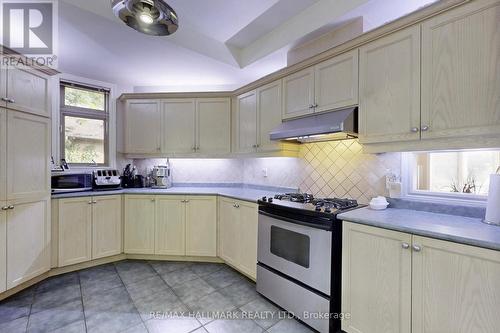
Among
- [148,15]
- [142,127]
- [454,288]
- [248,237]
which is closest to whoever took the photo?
[454,288]

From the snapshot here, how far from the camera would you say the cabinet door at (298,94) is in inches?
83.7

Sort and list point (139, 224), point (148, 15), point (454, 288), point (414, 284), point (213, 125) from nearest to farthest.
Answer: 1. point (454, 288)
2. point (414, 284)
3. point (148, 15)
4. point (139, 224)
5. point (213, 125)

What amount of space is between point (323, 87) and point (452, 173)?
117cm

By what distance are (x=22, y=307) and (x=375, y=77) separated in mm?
3354

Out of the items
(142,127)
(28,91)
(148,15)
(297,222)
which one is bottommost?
(297,222)

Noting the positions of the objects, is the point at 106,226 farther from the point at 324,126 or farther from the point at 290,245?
the point at 324,126

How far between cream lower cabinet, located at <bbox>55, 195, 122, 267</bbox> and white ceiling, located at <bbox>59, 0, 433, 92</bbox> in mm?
1615

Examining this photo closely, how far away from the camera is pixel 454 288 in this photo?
3.83 feet

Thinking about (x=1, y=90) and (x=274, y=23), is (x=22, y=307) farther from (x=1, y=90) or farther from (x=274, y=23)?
(x=274, y=23)

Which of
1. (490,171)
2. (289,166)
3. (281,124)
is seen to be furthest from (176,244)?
(490,171)

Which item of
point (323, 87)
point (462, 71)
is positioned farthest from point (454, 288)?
point (323, 87)

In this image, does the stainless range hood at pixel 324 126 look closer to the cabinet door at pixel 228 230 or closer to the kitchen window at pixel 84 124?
the cabinet door at pixel 228 230

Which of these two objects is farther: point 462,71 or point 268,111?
point 268,111

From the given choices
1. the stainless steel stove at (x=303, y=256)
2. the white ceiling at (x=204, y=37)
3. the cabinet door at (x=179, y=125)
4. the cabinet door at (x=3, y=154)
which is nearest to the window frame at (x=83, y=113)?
the white ceiling at (x=204, y=37)
